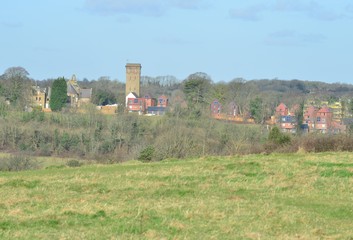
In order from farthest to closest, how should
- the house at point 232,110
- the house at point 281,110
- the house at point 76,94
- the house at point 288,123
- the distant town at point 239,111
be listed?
1. the house at point 76,94
2. the house at point 281,110
3. the house at point 232,110
4. the distant town at point 239,111
5. the house at point 288,123

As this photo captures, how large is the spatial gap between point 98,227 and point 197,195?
14.8 feet

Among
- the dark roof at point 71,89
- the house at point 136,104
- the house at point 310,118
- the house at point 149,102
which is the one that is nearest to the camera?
the house at point 310,118

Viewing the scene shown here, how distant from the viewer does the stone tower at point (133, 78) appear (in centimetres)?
11993

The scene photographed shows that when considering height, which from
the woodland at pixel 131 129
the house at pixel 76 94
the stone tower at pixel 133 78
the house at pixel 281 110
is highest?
the stone tower at pixel 133 78

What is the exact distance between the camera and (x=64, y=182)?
57.4 ft

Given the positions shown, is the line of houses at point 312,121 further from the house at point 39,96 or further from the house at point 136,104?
the house at point 39,96

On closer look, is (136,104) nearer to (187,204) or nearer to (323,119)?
(323,119)

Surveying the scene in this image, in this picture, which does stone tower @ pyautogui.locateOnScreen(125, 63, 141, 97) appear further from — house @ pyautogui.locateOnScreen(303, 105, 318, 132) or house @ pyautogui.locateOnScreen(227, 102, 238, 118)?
house @ pyautogui.locateOnScreen(303, 105, 318, 132)

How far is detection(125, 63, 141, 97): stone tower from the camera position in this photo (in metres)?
120

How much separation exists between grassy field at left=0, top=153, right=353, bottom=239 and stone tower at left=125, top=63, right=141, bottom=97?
99723 millimetres

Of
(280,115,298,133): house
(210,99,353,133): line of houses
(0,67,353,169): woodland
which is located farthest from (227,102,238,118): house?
(280,115,298,133): house

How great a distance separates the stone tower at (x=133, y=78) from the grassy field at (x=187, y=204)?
99.7m

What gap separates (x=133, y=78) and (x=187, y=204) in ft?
358

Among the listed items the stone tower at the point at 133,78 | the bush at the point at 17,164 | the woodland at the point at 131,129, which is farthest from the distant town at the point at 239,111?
the bush at the point at 17,164
